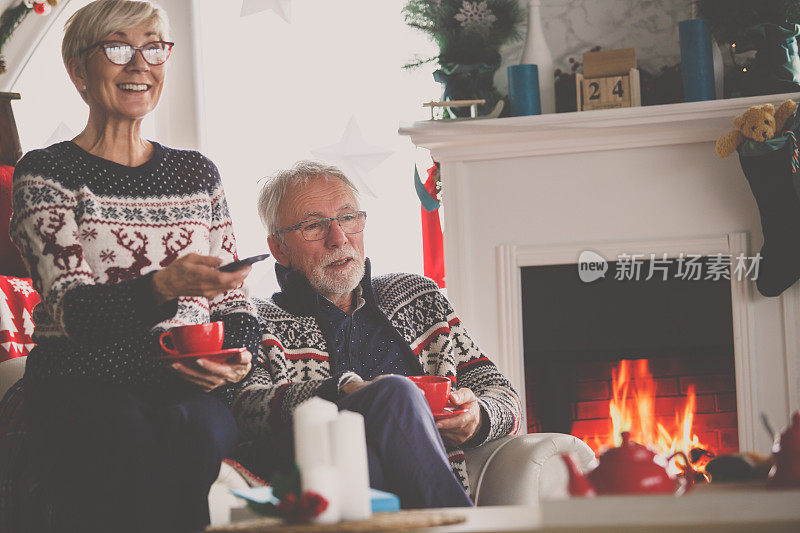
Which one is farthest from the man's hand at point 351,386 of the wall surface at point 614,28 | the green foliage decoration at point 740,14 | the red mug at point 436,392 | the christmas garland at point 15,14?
the christmas garland at point 15,14

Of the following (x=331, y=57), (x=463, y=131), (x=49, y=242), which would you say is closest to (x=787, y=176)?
(x=463, y=131)

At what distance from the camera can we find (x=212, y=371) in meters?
1.63

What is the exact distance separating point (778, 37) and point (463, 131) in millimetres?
1014

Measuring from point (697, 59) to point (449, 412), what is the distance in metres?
1.58

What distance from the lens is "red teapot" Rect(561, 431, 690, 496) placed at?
1088 millimetres

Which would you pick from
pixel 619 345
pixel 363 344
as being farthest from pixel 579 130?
pixel 363 344

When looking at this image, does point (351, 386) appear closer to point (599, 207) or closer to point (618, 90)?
point (599, 207)

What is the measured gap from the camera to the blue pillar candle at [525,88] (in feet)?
9.60

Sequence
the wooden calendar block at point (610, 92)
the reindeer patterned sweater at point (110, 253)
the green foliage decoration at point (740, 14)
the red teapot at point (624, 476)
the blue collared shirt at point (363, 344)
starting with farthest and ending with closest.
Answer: the wooden calendar block at point (610, 92)
the green foliage decoration at point (740, 14)
the blue collared shirt at point (363, 344)
the reindeer patterned sweater at point (110, 253)
the red teapot at point (624, 476)

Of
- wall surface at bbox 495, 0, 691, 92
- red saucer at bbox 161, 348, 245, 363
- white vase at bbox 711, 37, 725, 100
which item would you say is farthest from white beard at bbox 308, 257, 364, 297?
white vase at bbox 711, 37, 725, 100

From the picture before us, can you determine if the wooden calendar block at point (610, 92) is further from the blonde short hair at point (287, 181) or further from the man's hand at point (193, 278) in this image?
the man's hand at point (193, 278)

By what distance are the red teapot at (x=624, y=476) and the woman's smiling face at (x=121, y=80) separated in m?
1.23

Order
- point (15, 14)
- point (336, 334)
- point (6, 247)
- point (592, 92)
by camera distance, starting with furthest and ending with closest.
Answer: point (15, 14), point (592, 92), point (6, 247), point (336, 334)

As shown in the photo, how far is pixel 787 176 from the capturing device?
103 inches
